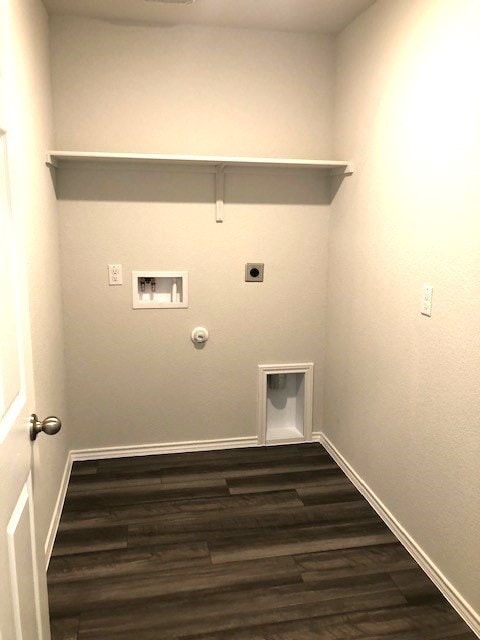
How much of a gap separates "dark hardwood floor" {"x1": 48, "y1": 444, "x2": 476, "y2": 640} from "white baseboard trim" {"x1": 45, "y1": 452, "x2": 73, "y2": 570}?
0.12ft

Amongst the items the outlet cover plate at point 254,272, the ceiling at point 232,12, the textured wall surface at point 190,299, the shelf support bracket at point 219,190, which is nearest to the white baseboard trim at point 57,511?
the textured wall surface at point 190,299

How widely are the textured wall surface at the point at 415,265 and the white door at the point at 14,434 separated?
152cm

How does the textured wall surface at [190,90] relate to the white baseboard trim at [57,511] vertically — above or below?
above

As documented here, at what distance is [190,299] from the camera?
3094mm

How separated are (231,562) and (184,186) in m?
2.04

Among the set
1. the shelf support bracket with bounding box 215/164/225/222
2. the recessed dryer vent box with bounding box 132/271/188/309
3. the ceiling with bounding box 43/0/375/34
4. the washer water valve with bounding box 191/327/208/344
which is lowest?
the washer water valve with bounding box 191/327/208/344

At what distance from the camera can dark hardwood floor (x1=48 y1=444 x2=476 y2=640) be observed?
189cm

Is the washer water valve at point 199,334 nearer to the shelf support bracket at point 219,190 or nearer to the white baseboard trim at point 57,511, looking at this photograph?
the shelf support bracket at point 219,190

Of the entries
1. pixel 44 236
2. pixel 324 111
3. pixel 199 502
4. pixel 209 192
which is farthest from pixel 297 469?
pixel 324 111

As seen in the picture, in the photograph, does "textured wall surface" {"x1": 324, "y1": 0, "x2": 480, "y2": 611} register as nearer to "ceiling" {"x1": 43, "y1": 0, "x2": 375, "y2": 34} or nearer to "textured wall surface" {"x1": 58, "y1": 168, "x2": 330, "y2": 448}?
"ceiling" {"x1": 43, "y1": 0, "x2": 375, "y2": 34}

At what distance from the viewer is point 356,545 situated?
2346mm

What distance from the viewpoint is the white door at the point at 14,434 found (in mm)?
1095

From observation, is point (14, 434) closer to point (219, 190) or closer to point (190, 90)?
point (219, 190)

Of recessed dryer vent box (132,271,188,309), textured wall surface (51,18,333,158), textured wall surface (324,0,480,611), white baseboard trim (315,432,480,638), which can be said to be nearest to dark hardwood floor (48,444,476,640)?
white baseboard trim (315,432,480,638)
